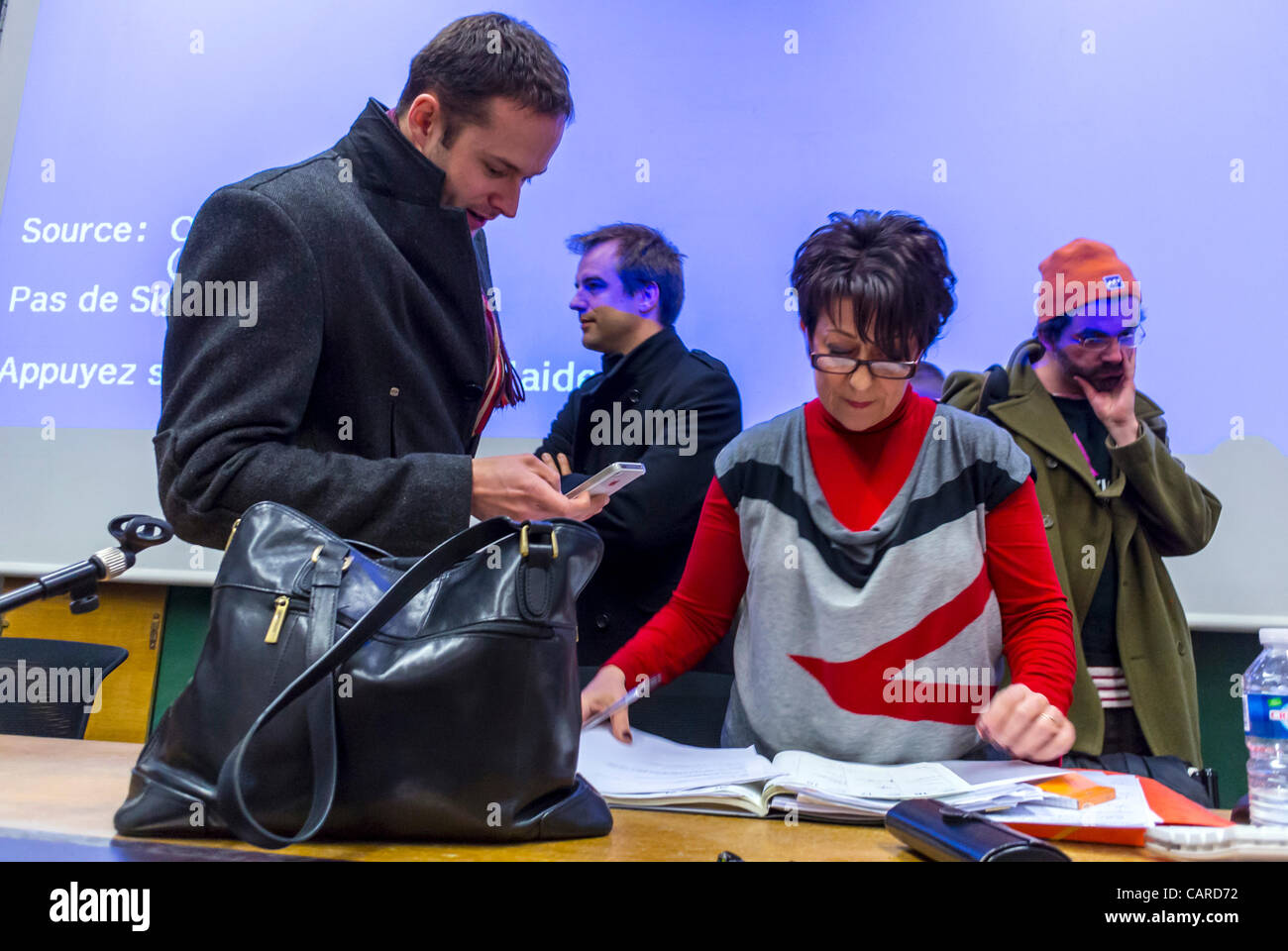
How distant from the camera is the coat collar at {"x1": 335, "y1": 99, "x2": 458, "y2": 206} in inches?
43.0

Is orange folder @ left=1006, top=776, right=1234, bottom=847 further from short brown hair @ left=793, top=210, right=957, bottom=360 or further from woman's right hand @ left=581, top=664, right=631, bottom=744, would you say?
short brown hair @ left=793, top=210, right=957, bottom=360

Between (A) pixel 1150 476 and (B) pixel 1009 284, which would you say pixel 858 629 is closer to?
(A) pixel 1150 476

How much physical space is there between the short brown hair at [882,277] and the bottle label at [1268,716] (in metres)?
0.53

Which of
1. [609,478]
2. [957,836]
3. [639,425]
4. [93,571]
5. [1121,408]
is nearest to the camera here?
[957,836]

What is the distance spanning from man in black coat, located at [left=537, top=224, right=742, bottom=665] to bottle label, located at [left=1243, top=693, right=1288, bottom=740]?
98 centimetres

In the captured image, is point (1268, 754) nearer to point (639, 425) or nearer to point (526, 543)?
point (526, 543)

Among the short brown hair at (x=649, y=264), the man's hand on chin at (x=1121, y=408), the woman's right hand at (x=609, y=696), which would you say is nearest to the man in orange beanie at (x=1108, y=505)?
the man's hand on chin at (x=1121, y=408)

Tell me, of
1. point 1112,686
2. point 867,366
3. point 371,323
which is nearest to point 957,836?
point 867,366

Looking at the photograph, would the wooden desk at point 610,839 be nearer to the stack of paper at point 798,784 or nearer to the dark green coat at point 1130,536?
the stack of paper at point 798,784

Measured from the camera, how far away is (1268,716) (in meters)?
0.85

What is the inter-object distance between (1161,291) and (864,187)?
660 mm

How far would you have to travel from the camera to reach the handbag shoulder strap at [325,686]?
0.65 metres

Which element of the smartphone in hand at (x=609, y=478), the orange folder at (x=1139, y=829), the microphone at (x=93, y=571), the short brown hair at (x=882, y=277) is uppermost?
the short brown hair at (x=882, y=277)

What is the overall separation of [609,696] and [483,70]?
27.8 inches
